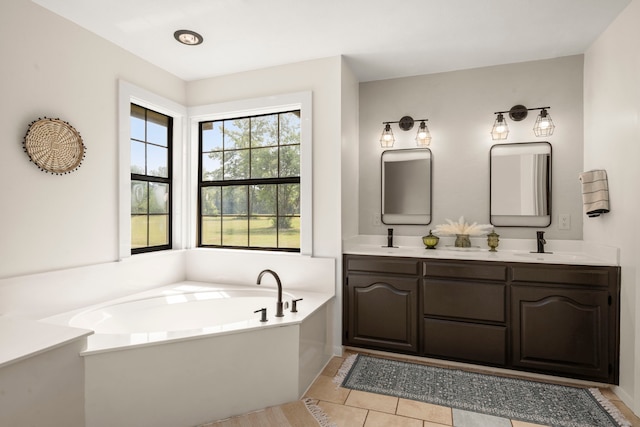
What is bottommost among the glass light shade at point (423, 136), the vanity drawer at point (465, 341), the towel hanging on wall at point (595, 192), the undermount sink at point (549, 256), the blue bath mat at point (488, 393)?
the blue bath mat at point (488, 393)

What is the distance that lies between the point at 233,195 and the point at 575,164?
2996mm

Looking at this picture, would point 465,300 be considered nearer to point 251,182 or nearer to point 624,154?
point 624,154

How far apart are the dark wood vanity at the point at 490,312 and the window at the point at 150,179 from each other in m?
1.79

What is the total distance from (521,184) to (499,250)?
23.1 inches

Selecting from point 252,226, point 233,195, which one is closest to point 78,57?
point 233,195

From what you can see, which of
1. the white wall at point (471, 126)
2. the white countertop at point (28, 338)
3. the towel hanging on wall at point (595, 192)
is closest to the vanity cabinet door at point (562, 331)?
the towel hanging on wall at point (595, 192)

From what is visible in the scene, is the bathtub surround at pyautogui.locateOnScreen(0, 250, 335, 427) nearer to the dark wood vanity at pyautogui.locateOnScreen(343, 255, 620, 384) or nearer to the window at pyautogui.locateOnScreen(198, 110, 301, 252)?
the dark wood vanity at pyautogui.locateOnScreen(343, 255, 620, 384)

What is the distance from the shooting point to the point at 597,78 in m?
2.58

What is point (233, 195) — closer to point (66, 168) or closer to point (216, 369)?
point (66, 168)

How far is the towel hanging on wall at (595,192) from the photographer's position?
238 centimetres

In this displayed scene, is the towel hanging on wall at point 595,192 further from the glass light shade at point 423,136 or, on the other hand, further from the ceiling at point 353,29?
the glass light shade at point 423,136

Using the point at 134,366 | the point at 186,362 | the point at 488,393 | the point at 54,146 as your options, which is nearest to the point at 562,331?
the point at 488,393

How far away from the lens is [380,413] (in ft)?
6.87

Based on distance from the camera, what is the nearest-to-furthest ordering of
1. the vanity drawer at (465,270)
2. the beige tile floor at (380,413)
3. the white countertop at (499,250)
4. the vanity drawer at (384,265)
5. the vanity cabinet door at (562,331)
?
the beige tile floor at (380,413) → the vanity cabinet door at (562,331) → the white countertop at (499,250) → the vanity drawer at (465,270) → the vanity drawer at (384,265)
